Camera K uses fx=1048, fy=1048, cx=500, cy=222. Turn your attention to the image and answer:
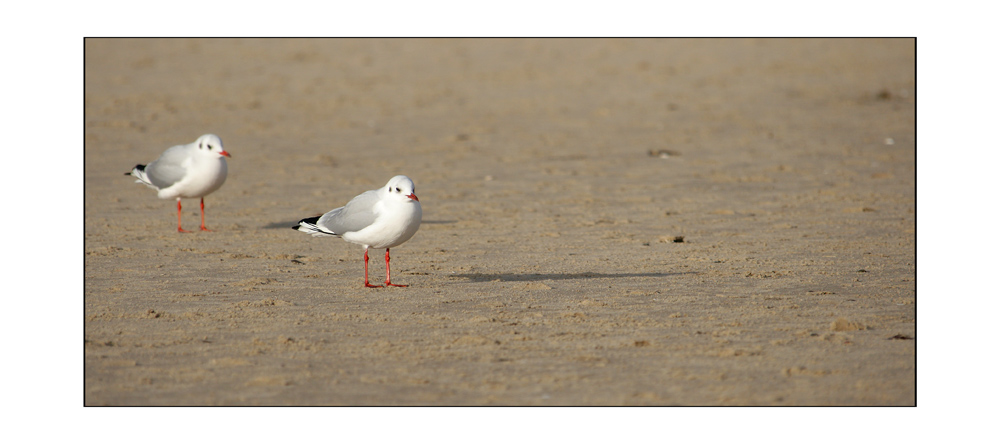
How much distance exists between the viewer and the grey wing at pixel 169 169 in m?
10.4

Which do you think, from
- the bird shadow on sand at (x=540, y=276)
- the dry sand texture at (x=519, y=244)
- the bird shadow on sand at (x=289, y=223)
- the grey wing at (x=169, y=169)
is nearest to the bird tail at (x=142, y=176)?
the grey wing at (x=169, y=169)

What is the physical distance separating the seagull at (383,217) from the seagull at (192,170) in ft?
9.35

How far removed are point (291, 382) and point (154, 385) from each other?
72 cm

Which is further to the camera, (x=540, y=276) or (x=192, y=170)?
(x=192, y=170)

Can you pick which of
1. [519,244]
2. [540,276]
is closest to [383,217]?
[540,276]

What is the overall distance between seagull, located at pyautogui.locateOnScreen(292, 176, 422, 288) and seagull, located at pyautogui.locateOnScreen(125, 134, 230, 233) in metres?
2.85

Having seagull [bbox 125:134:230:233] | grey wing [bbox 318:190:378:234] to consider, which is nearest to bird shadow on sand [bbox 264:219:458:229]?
seagull [bbox 125:134:230:233]

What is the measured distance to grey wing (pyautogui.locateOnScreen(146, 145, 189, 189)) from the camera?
34.0ft

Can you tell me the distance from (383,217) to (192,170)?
3.55 meters

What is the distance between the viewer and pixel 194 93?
794 inches

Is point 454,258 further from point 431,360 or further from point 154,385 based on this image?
point 154,385

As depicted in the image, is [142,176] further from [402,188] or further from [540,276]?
[540,276]

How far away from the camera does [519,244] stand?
9.59m

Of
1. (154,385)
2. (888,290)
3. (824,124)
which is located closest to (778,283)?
(888,290)
